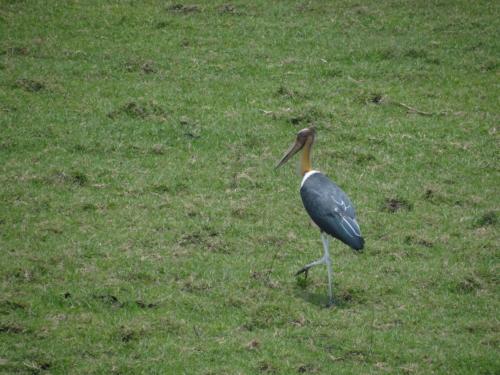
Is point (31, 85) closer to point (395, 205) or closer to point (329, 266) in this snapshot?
point (395, 205)

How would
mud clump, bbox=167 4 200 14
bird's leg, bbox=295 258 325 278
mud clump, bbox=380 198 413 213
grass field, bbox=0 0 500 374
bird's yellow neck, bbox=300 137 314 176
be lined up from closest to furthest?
grass field, bbox=0 0 500 374 → bird's leg, bbox=295 258 325 278 → bird's yellow neck, bbox=300 137 314 176 → mud clump, bbox=380 198 413 213 → mud clump, bbox=167 4 200 14

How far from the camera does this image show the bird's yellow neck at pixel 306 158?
1314cm

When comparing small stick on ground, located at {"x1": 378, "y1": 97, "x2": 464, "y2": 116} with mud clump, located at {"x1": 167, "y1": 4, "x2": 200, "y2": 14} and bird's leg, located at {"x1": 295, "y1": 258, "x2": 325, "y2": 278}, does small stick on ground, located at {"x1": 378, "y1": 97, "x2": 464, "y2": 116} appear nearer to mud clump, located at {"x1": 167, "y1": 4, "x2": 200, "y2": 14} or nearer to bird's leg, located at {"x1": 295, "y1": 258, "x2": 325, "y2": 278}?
mud clump, located at {"x1": 167, "y1": 4, "x2": 200, "y2": 14}

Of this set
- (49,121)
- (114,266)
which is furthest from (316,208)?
(49,121)

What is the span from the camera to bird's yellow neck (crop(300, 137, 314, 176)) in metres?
13.1

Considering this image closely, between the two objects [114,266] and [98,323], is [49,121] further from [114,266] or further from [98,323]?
[98,323]

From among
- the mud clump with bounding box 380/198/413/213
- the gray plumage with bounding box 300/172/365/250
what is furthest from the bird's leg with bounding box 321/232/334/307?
the mud clump with bounding box 380/198/413/213

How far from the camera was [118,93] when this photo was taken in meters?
17.3

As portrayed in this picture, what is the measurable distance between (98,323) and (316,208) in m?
3.09

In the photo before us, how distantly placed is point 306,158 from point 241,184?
1776mm

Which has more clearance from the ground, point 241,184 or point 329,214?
point 329,214

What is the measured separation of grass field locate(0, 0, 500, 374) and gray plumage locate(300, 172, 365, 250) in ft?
2.28

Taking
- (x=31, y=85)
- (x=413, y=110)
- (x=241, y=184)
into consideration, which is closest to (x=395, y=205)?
(x=241, y=184)

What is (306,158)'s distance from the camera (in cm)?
1321
